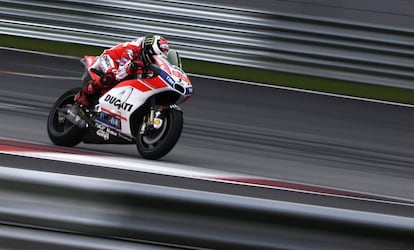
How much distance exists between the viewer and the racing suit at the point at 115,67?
321 inches

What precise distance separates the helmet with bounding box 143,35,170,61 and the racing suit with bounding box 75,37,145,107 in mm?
61

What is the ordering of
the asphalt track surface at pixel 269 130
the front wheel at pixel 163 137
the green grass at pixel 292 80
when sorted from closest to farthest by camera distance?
the front wheel at pixel 163 137
the asphalt track surface at pixel 269 130
the green grass at pixel 292 80

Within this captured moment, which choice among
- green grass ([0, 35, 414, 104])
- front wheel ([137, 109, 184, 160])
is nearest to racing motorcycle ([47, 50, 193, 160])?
front wheel ([137, 109, 184, 160])

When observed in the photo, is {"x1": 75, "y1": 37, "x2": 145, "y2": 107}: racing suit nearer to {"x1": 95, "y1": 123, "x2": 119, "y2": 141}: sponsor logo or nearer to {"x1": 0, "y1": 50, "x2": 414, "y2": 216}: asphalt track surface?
{"x1": 95, "y1": 123, "x2": 119, "y2": 141}: sponsor logo

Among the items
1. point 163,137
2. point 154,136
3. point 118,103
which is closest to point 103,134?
point 118,103

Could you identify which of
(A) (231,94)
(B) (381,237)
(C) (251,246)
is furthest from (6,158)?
(A) (231,94)

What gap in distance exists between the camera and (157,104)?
8.04m

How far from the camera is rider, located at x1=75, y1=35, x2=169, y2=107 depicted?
8086 millimetres

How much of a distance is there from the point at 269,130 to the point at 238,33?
12.9 feet

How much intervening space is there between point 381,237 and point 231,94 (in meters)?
9.44

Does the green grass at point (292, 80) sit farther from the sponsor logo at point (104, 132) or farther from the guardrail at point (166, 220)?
the guardrail at point (166, 220)

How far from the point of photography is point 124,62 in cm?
821

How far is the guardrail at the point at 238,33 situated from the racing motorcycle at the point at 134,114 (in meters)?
6.03

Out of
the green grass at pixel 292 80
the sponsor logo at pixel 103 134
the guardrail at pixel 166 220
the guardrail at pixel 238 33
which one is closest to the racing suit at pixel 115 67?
the sponsor logo at pixel 103 134
